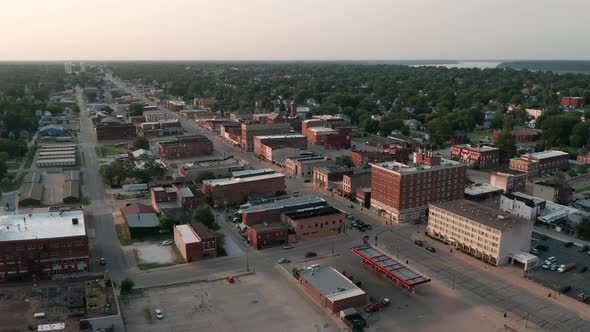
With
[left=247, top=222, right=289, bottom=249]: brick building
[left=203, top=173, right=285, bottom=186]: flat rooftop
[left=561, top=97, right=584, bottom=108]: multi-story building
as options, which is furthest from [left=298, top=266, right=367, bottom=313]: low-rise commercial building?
[left=561, top=97, right=584, bottom=108]: multi-story building

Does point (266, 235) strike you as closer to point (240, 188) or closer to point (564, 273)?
point (240, 188)

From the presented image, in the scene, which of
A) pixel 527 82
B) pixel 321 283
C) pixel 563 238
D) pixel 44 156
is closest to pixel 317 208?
pixel 321 283

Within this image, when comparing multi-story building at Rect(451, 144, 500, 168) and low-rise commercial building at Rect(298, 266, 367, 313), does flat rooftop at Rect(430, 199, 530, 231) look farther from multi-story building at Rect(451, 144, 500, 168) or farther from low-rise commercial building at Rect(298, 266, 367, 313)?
multi-story building at Rect(451, 144, 500, 168)

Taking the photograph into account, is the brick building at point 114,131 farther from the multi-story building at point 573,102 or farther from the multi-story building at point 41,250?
the multi-story building at point 573,102

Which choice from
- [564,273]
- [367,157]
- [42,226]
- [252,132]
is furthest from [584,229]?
[252,132]

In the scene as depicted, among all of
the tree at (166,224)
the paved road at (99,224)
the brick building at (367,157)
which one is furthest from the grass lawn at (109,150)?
the brick building at (367,157)

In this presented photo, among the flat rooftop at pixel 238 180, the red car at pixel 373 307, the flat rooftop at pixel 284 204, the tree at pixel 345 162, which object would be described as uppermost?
the flat rooftop at pixel 238 180

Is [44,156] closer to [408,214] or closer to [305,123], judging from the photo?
[305,123]
